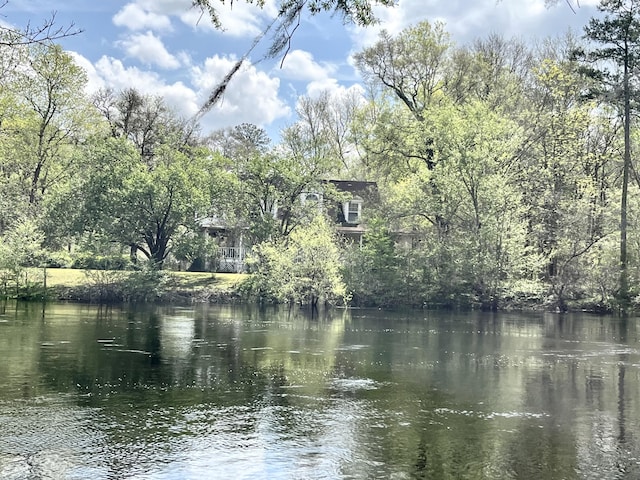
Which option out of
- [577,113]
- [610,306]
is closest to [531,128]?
[577,113]

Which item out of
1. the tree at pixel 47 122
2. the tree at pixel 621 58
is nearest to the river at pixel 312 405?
the tree at pixel 621 58

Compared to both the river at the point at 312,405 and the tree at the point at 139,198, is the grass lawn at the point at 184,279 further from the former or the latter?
the river at the point at 312,405

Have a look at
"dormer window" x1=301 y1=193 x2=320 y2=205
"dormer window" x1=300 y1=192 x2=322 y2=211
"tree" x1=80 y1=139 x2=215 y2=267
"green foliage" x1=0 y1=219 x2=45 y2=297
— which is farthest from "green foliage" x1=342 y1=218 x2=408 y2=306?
"green foliage" x1=0 y1=219 x2=45 y2=297

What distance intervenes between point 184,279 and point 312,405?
98.8 ft

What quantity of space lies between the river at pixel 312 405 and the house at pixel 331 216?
20170 millimetres

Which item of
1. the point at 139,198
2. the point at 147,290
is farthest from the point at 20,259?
the point at 139,198

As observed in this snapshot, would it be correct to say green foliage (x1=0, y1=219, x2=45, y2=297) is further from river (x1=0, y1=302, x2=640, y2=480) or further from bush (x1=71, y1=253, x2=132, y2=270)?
river (x1=0, y1=302, x2=640, y2=480)

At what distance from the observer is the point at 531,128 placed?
38938 millimetres

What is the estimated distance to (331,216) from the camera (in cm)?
4841

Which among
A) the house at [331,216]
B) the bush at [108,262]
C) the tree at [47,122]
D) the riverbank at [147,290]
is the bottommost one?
the riverbank at [147,290]

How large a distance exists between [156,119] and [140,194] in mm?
11520

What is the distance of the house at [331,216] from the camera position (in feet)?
141

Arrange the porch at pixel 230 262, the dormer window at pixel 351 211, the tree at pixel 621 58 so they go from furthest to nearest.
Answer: the dormer window at pixel 351 211 < the porch at pixel 230 262 < the tree at pixel 621 58

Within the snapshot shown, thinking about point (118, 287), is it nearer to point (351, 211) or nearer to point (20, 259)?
point (20, 259)
